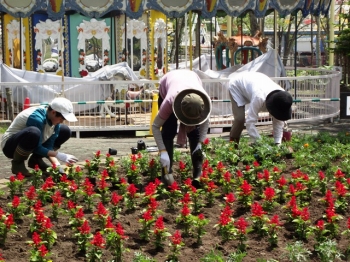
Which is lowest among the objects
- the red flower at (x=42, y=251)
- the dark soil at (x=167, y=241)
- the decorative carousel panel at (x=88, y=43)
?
the dark soil at (x=167, y=241)

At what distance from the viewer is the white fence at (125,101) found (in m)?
15.2

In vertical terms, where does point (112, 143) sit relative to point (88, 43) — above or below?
below

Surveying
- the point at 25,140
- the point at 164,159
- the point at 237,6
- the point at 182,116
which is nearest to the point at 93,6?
the point at 237,6

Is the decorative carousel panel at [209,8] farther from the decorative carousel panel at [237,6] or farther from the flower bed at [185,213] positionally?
the flower bed at [185,213]

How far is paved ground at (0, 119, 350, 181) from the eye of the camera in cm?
1080

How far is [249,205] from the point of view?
22.8 ft

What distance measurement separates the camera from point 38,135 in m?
8.11

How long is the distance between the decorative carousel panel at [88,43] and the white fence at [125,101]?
3633 millimetres

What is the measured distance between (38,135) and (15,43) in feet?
45.8

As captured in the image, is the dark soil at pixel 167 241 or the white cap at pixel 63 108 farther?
the white cap at pixel 63 108

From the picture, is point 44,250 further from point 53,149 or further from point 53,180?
point 53,149

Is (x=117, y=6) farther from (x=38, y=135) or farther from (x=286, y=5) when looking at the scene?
(x=38, y=135)

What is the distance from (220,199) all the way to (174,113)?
0.97 metres

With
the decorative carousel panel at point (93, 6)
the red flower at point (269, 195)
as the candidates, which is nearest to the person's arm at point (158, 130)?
the red flower at point (269, 195)
